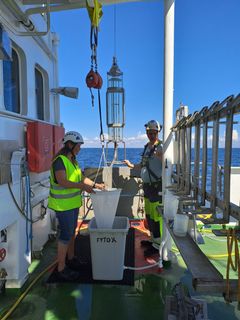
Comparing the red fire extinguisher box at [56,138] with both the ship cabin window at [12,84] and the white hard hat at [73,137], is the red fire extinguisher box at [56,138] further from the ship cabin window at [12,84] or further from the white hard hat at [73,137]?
the white hard hat at [73,137]

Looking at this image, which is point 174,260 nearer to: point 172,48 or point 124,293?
point 124,293

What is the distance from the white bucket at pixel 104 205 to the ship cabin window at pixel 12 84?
144 centimetres

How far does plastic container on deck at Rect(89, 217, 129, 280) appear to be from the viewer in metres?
3.09

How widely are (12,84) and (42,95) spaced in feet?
4.25

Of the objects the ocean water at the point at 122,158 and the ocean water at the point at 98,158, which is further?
the ocean water at the point at 98,158

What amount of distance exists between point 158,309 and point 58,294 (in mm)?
1031

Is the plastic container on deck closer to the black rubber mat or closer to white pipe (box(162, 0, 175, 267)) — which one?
the black rubber mat

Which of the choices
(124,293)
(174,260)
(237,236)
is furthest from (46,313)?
(237,236)

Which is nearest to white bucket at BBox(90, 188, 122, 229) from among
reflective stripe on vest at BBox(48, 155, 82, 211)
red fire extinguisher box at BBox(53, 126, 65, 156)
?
reflective stripe on vest at BBox(48, 155, 82, 211)

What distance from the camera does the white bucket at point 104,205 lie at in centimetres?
309

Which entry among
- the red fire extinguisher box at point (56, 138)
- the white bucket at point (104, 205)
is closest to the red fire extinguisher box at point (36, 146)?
the red fire extinguisher box at point (56, 138)

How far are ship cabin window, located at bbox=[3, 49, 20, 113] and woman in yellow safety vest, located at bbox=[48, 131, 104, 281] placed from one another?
0.86m

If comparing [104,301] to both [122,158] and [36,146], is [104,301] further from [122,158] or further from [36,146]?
[122,158]

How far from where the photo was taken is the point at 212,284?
1484 mm
